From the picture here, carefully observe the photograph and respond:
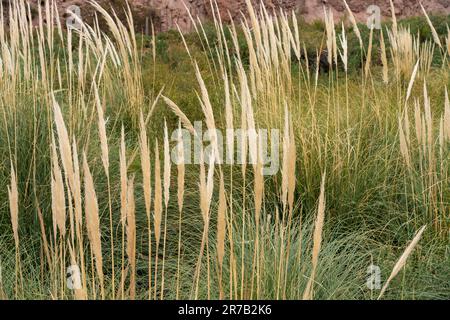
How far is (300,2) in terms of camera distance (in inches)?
620

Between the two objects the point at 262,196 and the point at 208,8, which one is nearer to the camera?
the point at 262,196

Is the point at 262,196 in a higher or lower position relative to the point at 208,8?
lower

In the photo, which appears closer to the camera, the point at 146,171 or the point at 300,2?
the point at 146,171

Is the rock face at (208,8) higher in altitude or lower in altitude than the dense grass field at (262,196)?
higher

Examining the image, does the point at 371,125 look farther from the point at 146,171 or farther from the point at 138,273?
the point at 146,171

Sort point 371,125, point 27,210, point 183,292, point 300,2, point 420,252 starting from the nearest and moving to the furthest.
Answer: point 183,292
point 420,252
point 27,210
point 371,125
point 300,2

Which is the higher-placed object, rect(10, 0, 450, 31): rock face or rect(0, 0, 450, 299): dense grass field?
rect(10, 0, 450, 31): rock face

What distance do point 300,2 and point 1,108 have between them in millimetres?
13530

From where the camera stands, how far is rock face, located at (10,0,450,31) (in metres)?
13.3

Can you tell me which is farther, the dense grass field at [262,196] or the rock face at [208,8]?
the rock face at [208,8]

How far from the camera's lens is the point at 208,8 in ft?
47.1

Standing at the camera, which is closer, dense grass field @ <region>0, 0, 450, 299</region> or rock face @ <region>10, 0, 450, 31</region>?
dense grass field @ <region>0, 0, 450, 299</region>

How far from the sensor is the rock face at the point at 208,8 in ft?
43.8
